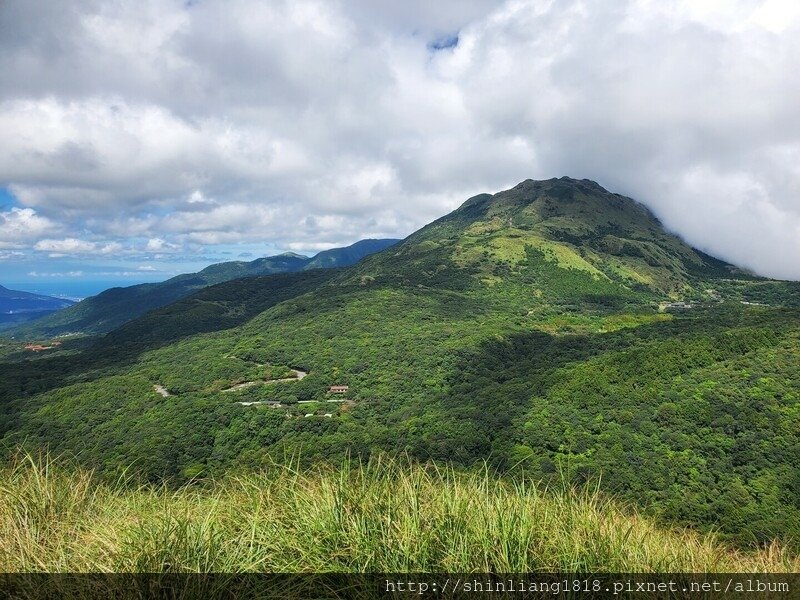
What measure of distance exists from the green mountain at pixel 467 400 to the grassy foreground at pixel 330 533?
12.4 feet

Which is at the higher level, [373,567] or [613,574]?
[373,567]

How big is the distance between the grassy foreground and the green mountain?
3.79m

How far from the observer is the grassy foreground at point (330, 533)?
4691 millimetres

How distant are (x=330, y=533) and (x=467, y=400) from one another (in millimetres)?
77546

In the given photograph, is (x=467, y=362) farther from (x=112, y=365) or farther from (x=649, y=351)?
(x=112, y=365)

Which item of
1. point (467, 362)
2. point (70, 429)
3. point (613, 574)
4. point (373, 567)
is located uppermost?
point (373, 567)

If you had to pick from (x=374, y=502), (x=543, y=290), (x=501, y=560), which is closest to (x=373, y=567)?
(x=374, y=502)

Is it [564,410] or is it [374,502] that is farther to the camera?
[564,410]

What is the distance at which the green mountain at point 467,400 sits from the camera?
46594mm

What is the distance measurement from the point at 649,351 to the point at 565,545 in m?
85.9

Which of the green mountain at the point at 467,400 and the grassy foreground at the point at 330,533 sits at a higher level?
the grassy foreground at the point at 330,533

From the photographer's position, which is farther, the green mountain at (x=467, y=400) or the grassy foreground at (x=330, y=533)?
the green mountain at (x=467, y=400)

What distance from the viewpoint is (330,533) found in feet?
16.8

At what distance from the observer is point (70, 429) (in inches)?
2950
